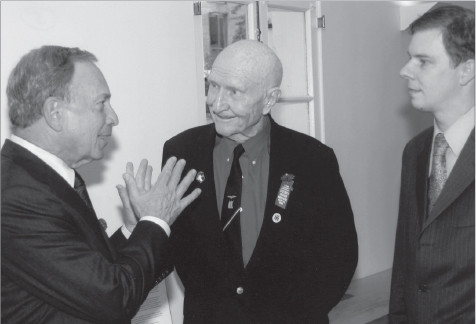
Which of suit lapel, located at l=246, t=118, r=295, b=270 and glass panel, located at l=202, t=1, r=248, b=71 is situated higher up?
glass panel, located at l=202, t=1, r=248, b=71

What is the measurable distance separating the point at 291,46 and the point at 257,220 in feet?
6.81

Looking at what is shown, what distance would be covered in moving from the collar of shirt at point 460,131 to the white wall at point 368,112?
2.29m

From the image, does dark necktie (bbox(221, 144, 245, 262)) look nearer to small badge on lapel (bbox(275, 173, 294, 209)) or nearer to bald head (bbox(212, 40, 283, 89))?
small badge on lapel (bbox(275, 173, 294, 209))

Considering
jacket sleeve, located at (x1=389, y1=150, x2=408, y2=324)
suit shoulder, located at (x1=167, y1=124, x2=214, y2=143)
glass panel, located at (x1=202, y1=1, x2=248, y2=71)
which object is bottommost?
jacket sleeve, located at (x1=389, y1=150, x2=408, y2=324)

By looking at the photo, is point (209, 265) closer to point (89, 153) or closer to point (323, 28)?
point (89, 153)

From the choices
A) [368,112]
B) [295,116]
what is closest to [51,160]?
[295,116]

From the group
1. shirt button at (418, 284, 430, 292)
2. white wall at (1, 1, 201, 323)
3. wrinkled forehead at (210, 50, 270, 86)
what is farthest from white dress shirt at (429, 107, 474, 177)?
white wall at (1, 1, 201, 323)

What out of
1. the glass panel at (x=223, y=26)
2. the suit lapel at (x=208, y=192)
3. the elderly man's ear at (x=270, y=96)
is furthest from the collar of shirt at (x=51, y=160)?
the glass panel at (x=223, y=26)

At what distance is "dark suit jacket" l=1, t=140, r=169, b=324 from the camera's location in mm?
1463

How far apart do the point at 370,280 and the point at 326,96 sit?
59.1 inches

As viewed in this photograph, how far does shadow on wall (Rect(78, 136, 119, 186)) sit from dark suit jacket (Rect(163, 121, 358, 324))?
581mm

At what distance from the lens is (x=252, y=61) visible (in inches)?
85.0

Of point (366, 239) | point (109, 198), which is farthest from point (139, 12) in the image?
point (366, 239)

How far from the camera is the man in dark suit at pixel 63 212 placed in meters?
1.47
